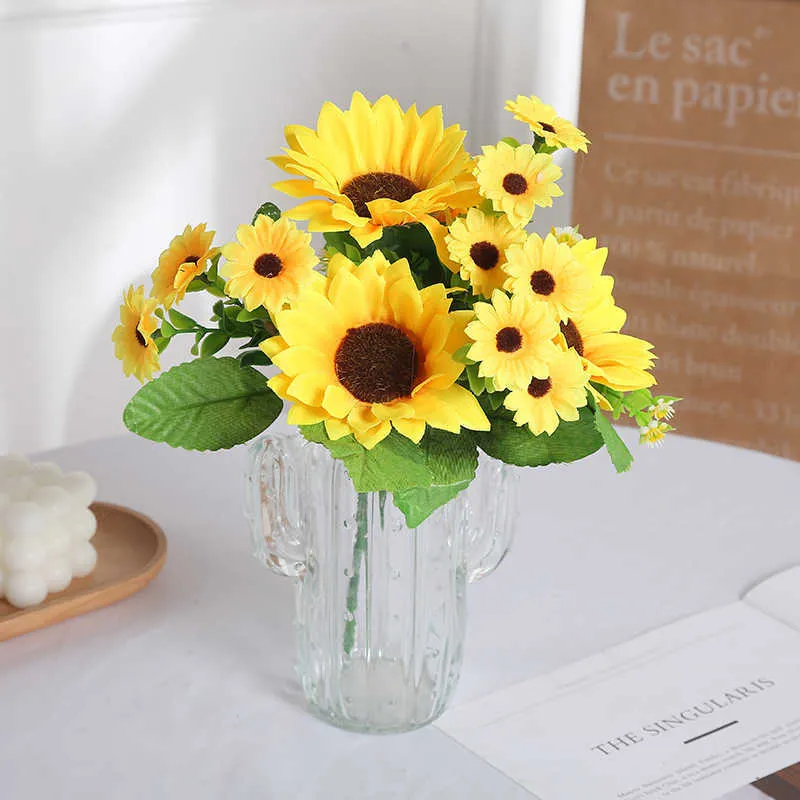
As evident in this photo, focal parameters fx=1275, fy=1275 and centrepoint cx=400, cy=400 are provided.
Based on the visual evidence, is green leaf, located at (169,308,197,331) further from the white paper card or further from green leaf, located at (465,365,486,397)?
the white paper card

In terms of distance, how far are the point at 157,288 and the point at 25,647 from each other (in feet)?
1.20

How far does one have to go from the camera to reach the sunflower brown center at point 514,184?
78cm

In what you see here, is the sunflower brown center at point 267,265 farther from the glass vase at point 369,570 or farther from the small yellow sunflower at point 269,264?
the glass vase at point 369,570

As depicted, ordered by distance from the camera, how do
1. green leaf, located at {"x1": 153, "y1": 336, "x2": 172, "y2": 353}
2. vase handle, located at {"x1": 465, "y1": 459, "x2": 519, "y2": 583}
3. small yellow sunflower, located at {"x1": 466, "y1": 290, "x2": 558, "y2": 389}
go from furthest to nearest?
1. vase handle, located at {"x1": 465, "y1": 459, "x2": 519, "y2": 583}
2. green leaf, located at {"x1": 153, "y1": 336, "x2": 172, "y2": 353}
3. small yellow sunflower, located at {"x1": 466, "y1": 290, "x2": 558, "y2": 389}

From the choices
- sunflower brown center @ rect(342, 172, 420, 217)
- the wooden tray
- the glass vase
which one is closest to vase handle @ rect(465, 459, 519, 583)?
the glass vase

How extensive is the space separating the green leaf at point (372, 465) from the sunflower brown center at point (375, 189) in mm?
150

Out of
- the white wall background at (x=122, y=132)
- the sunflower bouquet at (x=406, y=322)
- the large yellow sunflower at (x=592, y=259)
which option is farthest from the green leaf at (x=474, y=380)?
the white wall background at (x=122, y=132)

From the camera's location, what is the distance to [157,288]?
0.85 m

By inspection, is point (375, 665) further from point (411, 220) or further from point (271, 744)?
point (411, 220)

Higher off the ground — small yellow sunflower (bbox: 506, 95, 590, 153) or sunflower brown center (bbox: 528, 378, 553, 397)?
small yellow sunflower (bbox: 506, 95, 590, 153)

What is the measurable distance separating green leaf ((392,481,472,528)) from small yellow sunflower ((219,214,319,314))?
0.15 m

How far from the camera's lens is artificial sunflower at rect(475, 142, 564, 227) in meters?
0.77

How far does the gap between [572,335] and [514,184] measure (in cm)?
10

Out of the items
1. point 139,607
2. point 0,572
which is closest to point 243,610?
point 139,607
